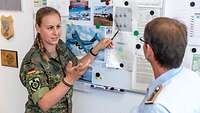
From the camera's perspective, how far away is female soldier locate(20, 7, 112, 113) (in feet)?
5.87

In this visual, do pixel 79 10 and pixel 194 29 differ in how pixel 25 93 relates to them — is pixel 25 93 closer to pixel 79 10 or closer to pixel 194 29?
pixel 79 10

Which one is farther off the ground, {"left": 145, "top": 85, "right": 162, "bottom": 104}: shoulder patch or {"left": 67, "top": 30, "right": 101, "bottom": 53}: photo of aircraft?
{"left": 67, "top": 30, "right": 101, "bottom": 53}: photo of aircraft

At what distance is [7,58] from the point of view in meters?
2.58

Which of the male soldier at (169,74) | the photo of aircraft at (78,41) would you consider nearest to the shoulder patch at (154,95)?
the male soldier at (169,74)

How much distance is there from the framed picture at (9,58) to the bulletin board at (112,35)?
1.70 feet

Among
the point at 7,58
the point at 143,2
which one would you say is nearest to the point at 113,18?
the point at 143,2

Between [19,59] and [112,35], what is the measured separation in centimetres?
86

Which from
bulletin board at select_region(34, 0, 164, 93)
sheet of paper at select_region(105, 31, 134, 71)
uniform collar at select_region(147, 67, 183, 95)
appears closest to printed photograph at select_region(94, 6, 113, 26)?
bulletin board at select_region(34, 0, 164, 93)

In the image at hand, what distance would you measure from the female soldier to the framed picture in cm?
58

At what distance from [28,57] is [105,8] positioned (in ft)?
1.81

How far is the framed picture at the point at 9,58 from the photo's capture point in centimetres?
254

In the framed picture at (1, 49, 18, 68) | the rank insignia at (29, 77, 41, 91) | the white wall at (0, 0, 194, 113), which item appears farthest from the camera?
the framed picture at (1, 49, 18, 68)

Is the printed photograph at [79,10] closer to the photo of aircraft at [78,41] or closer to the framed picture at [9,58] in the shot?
the photo of aircraft at [78,41]

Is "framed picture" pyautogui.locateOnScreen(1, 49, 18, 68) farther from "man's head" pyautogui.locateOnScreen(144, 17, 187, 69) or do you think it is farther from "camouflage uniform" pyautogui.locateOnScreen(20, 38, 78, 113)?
"man's head" pyautogui.locateOnScreen(144, 17, 187, 69)
